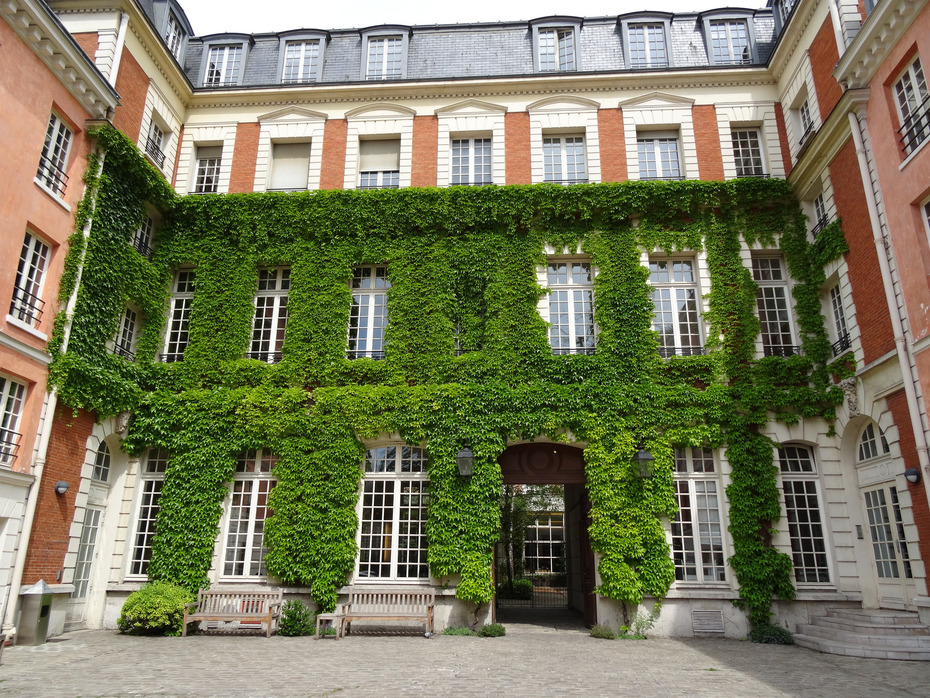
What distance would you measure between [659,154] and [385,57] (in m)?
7.36

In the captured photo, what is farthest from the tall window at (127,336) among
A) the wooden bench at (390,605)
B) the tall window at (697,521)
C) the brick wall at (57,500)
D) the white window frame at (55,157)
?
the tall window at (697,521)

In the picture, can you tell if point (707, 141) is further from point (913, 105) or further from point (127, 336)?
point (127, 336)

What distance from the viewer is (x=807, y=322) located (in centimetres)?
1301

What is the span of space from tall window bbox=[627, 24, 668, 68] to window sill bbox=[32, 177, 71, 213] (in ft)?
42.0

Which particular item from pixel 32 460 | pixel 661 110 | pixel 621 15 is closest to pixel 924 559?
pixel 661 110

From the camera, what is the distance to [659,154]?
1530cm

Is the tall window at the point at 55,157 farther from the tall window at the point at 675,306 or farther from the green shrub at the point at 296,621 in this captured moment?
the tall window at the point at 675,306

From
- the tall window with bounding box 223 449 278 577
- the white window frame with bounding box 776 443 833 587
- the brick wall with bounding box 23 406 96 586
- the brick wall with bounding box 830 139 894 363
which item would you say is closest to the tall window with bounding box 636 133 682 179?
the brick wall with bounding box 830 139 894 363

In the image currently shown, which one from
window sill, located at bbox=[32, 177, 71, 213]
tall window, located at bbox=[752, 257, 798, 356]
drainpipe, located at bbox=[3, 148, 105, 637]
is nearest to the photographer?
drainpipe, located at bbox=[3, 148, 105, 637]

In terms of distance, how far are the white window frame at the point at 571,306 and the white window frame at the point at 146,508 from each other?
27.7 ft

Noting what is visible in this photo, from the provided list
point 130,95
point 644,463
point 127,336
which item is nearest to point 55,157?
point 130,95

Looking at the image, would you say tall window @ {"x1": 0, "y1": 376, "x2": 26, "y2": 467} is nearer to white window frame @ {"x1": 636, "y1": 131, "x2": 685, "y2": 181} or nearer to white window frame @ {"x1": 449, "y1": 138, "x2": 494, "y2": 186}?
white window frame @ {"x1": 449, "y1": 138, "x2": 494, "y2": 186}

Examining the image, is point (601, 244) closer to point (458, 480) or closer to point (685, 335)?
point (685, 335)

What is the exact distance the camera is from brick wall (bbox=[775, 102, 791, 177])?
47.8 feet
